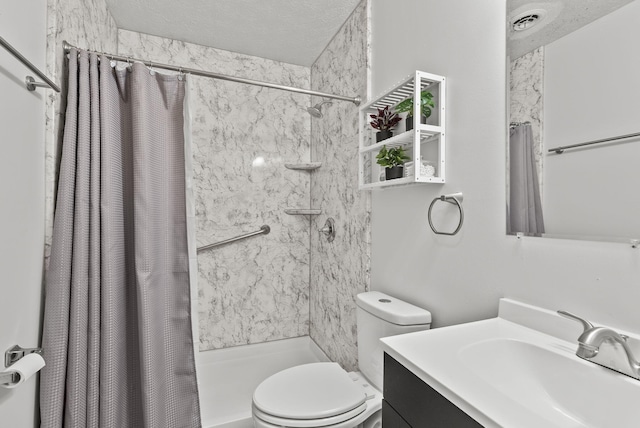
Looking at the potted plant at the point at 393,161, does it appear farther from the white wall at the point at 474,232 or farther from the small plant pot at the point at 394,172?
the white wall at the point at 474,232

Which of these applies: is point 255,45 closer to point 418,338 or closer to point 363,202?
Result: point 363,202

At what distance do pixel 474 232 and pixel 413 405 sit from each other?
616 millimetres

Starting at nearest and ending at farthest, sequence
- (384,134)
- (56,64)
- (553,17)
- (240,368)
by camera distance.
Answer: (553,17) → (56,64) → (384,134) → (240,368)

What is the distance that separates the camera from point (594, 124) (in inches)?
30.2

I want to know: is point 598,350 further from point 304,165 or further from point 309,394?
point 304,165

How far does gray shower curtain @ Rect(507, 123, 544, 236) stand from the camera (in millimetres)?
893

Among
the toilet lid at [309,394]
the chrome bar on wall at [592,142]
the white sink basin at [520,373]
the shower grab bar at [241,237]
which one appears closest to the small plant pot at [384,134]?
the chrome bar on wall at [592,142]

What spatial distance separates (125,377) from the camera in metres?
1.34

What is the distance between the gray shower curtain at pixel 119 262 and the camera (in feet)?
3.82

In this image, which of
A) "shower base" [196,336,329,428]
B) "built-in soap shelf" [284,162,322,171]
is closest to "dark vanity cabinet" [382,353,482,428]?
Answer: "shower base" [196,336,329,428]

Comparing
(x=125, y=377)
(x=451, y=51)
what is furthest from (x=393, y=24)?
(x=125, y=377)

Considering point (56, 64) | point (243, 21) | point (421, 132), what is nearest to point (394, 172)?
point (421, 132)

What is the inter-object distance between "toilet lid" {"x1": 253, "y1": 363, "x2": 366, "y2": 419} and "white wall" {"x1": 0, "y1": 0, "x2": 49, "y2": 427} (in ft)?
2.69

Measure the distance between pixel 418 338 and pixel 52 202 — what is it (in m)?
1.40
